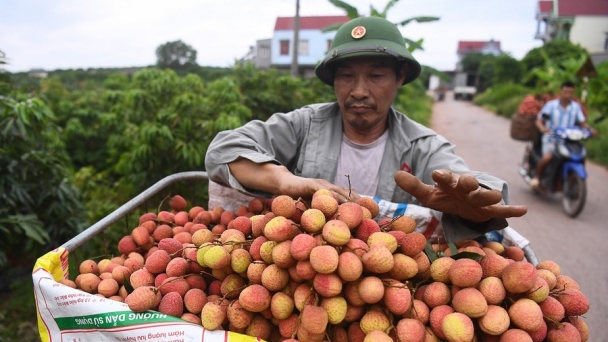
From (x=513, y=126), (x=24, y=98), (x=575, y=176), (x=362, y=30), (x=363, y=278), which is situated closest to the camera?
(x=363, y=278)

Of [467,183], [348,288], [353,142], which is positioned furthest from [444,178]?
[353,142]

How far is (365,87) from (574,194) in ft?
15.6

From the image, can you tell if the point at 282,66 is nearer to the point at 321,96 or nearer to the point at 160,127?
the point at 321,96

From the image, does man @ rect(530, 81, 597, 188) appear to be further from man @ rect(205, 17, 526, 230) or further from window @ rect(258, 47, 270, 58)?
window @ rect(258, 47, 270, 58)

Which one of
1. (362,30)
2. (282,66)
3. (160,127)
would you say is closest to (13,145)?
(160,127)

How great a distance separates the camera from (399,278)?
4.03 feet

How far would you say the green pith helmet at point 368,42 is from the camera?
1927mm

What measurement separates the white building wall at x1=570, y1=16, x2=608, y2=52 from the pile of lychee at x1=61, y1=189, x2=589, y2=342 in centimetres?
4101

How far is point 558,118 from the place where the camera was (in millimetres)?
5629

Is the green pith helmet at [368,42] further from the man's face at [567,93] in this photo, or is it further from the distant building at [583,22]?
the distant building at [583,22]

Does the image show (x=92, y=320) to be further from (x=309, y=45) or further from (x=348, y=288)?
(x=309, y=45)

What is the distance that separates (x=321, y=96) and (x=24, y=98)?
18.7ft

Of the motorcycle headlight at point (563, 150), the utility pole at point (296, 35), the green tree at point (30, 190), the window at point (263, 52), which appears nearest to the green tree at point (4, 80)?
the green tree at point (30, 190)

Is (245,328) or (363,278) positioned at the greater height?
(363,278)
